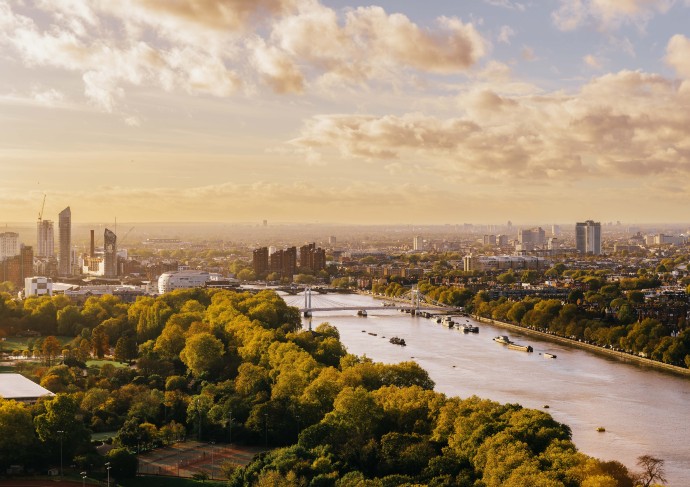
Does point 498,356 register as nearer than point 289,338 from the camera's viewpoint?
No

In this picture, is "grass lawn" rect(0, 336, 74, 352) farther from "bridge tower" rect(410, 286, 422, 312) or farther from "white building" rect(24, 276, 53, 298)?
"bridge tower" rect(410, 286, 422, 312)

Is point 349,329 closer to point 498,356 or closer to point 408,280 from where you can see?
point 498,356

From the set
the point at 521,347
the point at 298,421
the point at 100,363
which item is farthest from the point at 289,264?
the point at 298,421

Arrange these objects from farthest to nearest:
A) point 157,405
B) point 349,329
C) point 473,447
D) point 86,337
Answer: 1. point 349,329
2. point 86,337
3. point 157,405
4. point 473,447

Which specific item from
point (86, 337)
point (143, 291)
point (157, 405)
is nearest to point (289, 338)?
point (157, 405)

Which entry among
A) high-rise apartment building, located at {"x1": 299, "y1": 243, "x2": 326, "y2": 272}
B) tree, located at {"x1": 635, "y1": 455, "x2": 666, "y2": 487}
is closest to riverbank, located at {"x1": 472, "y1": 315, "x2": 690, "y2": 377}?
tree, located at {"x1": 635, "y1": 455, "x2": 666, "y2": 487}
